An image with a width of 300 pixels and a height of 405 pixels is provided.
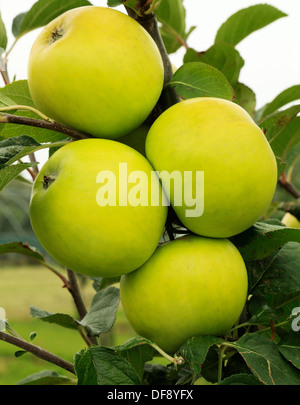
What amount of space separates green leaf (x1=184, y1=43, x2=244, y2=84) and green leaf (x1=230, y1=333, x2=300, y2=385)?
0.35 metres

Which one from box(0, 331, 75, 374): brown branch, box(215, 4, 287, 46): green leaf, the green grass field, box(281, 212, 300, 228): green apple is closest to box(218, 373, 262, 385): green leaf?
box(0, 331, 75, 374): brown branch

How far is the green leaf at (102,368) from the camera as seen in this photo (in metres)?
0.39

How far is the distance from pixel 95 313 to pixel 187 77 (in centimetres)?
29

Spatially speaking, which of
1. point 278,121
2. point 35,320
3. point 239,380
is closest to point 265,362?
point 239,380

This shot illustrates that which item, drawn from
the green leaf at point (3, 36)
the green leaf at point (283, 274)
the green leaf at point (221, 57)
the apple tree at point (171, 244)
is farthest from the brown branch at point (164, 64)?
the green leaf at point (3, 36)

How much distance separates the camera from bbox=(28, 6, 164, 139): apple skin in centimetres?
40

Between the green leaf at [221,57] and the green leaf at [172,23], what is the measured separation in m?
0.18

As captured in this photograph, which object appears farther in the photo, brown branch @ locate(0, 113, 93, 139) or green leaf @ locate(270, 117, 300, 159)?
green leaf @ locate(270, 117, 300, 159)

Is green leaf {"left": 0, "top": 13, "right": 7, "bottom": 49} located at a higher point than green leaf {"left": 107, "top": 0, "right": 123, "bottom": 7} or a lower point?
lower

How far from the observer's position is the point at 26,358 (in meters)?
5.14

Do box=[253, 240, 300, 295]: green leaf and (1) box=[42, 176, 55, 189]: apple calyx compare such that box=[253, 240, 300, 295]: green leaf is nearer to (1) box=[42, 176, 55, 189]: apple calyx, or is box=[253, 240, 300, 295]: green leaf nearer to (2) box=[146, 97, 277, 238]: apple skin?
(2) box=[146, 97, 277, 238]: apple skin

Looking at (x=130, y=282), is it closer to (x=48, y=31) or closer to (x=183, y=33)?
(x=48, y=31)

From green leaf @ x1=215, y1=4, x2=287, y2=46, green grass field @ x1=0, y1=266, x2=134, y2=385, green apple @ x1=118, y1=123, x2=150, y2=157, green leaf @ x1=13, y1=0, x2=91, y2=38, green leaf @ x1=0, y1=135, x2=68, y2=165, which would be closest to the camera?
green leaf @ x1=0, y1=135, x2=68, y2=165

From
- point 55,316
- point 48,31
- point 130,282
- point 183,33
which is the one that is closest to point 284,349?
point 130,282
